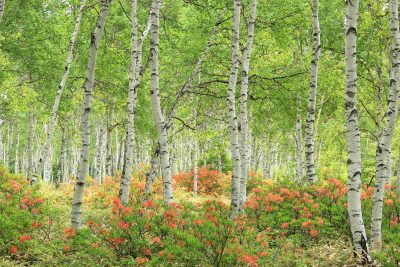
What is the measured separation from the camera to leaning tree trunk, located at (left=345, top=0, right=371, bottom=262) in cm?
619

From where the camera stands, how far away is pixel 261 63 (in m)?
15.0

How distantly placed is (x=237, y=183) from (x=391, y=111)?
3.75 metres

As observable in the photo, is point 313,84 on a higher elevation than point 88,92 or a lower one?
higher

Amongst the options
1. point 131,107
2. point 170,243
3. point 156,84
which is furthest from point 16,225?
point 131,107

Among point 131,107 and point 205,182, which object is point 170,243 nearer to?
point 131,107

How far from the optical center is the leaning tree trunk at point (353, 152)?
6.19 metres

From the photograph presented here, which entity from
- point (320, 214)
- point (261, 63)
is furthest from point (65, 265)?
point (261, 63)

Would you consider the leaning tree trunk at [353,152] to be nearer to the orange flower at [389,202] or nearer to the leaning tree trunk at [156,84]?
the orange flower at [389,202]

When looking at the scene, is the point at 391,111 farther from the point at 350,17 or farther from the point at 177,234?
the point at 177,234

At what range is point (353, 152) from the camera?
A: 623cm

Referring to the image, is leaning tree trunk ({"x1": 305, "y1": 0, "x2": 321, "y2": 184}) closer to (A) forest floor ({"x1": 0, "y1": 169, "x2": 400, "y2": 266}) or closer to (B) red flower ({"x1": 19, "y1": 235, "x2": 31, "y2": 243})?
(A) forest floor ({"x1": 0, "y1": 169, "x2": 400, "y2": 266})

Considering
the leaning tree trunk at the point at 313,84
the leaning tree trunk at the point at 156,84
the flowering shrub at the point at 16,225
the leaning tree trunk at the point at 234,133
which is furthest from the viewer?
the leaning tree trunk at the point at 313,84

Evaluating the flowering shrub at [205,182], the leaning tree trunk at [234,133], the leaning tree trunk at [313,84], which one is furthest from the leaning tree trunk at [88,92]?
the flowering shrub at [205,182]

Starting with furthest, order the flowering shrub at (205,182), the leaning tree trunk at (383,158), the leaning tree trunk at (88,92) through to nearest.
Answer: the flowering shrub at (205,182)
the leaning tree trunk at (383,158)
the leaning tree trunk at (88,92)
